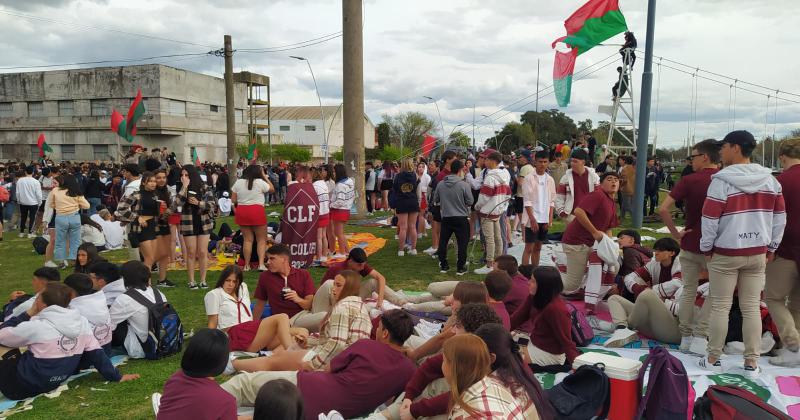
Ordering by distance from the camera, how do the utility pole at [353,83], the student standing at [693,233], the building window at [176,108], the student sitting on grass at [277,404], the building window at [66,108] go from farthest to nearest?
the building window at [66,108]
the building window at [176,108]
the utility pole at [353,83]
the student standing at [693,233]
the student sitting on grass at [277,404]

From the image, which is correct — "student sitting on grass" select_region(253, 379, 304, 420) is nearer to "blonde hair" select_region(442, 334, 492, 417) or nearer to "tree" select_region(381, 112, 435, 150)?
"blonde hair" select_region(442, 334, 492, 417)

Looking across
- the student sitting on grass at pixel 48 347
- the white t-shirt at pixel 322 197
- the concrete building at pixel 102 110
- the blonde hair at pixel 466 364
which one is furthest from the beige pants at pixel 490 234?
the concrete building at pixel 102 110

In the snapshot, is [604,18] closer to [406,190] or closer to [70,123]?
[406,190]

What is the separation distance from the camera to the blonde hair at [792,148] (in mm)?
4953

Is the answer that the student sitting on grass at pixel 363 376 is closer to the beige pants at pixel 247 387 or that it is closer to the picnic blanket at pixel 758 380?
the beige pants at pixel 247 387

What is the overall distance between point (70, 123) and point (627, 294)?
4832 centimetres

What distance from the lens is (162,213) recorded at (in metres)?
8.17

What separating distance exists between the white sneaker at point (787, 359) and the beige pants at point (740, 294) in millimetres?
393

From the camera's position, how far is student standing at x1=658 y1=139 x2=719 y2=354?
532 centimetres

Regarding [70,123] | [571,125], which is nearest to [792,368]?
[70,123]

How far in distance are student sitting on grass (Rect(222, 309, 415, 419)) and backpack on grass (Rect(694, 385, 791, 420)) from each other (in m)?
1.96

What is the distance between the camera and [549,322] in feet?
15.4

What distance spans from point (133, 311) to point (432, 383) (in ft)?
11.3

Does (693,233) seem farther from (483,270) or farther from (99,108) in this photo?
(99,108)
